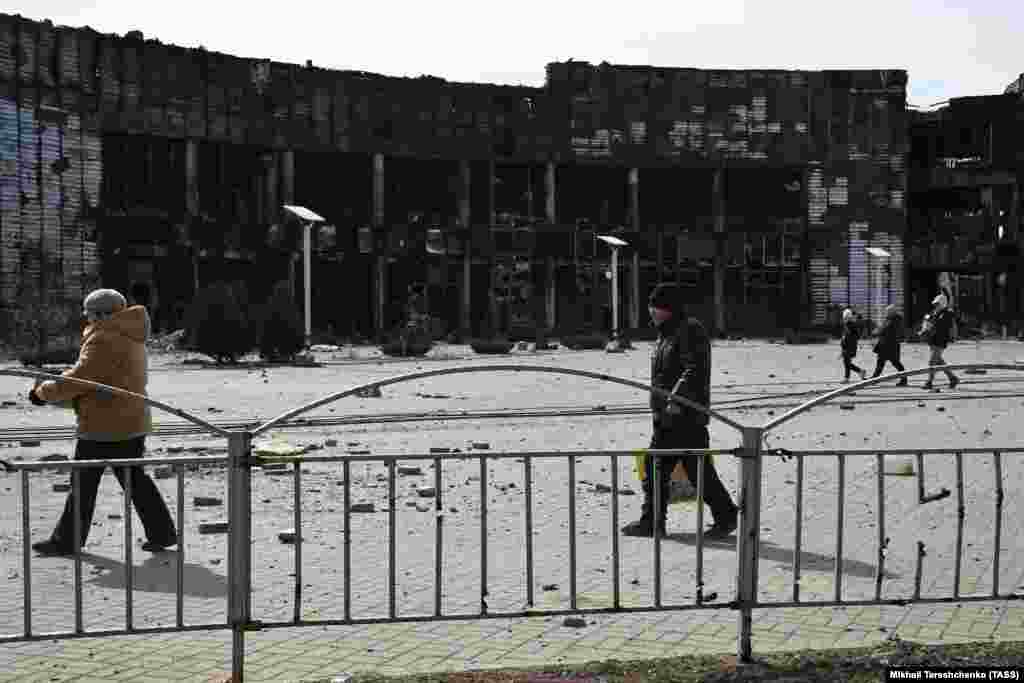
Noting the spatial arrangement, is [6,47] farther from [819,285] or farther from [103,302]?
[103,302]

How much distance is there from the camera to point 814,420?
1527cm

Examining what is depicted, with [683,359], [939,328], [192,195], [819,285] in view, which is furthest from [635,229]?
[683,359]

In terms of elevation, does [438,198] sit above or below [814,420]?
above

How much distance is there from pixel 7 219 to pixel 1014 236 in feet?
125

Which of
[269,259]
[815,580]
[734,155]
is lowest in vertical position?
[815,580]

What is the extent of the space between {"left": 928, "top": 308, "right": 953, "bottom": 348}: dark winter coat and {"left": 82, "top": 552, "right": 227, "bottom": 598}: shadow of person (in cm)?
1630

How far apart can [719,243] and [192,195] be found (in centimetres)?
2049

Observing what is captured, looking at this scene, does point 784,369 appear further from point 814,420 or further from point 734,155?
point 734,155

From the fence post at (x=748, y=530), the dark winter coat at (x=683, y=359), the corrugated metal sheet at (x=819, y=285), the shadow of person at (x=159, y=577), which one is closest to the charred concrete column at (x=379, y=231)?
the corrugated metal sheet at (x=819, y=285)

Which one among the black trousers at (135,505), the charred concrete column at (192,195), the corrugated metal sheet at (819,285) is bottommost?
the black trousers at (135,505)

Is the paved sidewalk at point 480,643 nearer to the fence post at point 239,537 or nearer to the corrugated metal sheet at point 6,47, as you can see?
the fence post at point 239,537

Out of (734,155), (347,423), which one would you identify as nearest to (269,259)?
(734,155)

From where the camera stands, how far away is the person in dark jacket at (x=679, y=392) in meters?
7.70

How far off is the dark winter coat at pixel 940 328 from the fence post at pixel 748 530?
17.0 metres
